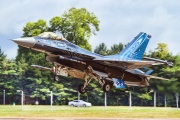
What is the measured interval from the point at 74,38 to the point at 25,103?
20738 millimetres

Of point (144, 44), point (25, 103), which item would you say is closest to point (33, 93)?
A: point (25, 103)

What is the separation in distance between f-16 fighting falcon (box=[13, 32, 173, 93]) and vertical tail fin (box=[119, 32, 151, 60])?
105 cm

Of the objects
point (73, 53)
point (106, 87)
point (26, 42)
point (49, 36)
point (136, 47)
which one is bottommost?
point (106, 87)

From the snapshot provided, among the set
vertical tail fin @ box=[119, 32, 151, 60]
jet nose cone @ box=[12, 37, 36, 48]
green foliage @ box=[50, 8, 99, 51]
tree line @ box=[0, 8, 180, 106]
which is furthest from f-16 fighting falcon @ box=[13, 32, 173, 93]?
green foliage @ box=[50, 8, 99, 51]

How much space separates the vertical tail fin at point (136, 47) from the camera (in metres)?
50.1

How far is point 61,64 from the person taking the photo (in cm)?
4125

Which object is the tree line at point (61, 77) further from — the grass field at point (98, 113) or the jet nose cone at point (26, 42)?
the jet nose cone at point (26, 42)

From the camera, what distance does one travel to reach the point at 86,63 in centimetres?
4347

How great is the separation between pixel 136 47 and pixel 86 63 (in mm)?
9540

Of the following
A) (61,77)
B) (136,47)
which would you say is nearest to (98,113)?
(136,47)

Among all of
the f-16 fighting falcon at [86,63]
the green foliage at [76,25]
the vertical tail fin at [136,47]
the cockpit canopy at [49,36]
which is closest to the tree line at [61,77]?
the green foliage at [76,25]

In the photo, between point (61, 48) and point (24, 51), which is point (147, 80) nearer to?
point (61, 48)

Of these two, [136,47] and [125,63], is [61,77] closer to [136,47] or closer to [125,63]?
[136,47]

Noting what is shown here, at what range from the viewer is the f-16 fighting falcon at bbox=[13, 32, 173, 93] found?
133 ft
